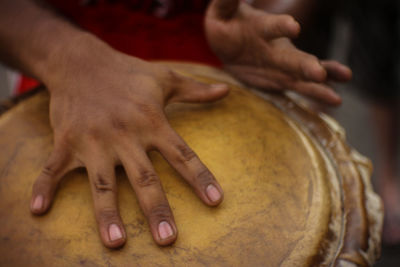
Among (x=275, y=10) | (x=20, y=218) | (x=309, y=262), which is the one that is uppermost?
(x=275, y=10)

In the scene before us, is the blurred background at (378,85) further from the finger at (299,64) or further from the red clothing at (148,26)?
the finger at (299,64)

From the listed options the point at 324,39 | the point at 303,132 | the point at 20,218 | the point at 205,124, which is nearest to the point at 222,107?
the point at 205,124

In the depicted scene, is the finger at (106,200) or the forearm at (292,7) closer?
the finger at (106,200)

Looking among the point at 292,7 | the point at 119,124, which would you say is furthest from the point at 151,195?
the point at 292,7

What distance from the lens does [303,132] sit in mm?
702

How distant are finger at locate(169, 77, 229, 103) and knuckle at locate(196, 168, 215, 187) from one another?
0.53 feet

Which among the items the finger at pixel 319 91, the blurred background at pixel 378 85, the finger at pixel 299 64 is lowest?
the blurred background at pixel 378 85

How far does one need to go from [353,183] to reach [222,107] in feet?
0.89

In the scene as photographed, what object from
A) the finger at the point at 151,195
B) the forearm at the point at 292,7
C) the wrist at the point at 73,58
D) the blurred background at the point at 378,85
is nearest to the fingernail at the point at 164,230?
the finger at the point at 151,195

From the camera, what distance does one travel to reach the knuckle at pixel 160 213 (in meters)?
0.51

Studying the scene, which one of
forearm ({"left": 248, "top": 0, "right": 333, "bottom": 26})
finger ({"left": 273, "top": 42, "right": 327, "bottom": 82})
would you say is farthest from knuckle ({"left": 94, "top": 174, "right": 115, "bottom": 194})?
forearm ({"left": 248, "top": 0, "right": 333, "bottom": 26})

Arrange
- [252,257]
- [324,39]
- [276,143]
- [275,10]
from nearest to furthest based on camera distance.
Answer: [252,257]
[276,143]
[275,10]
[324,39]

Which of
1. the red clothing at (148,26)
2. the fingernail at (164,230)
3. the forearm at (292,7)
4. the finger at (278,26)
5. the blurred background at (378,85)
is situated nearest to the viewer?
the fingernail at (164,230)

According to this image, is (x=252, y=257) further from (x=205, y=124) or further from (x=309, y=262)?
(x=205, y=124)
